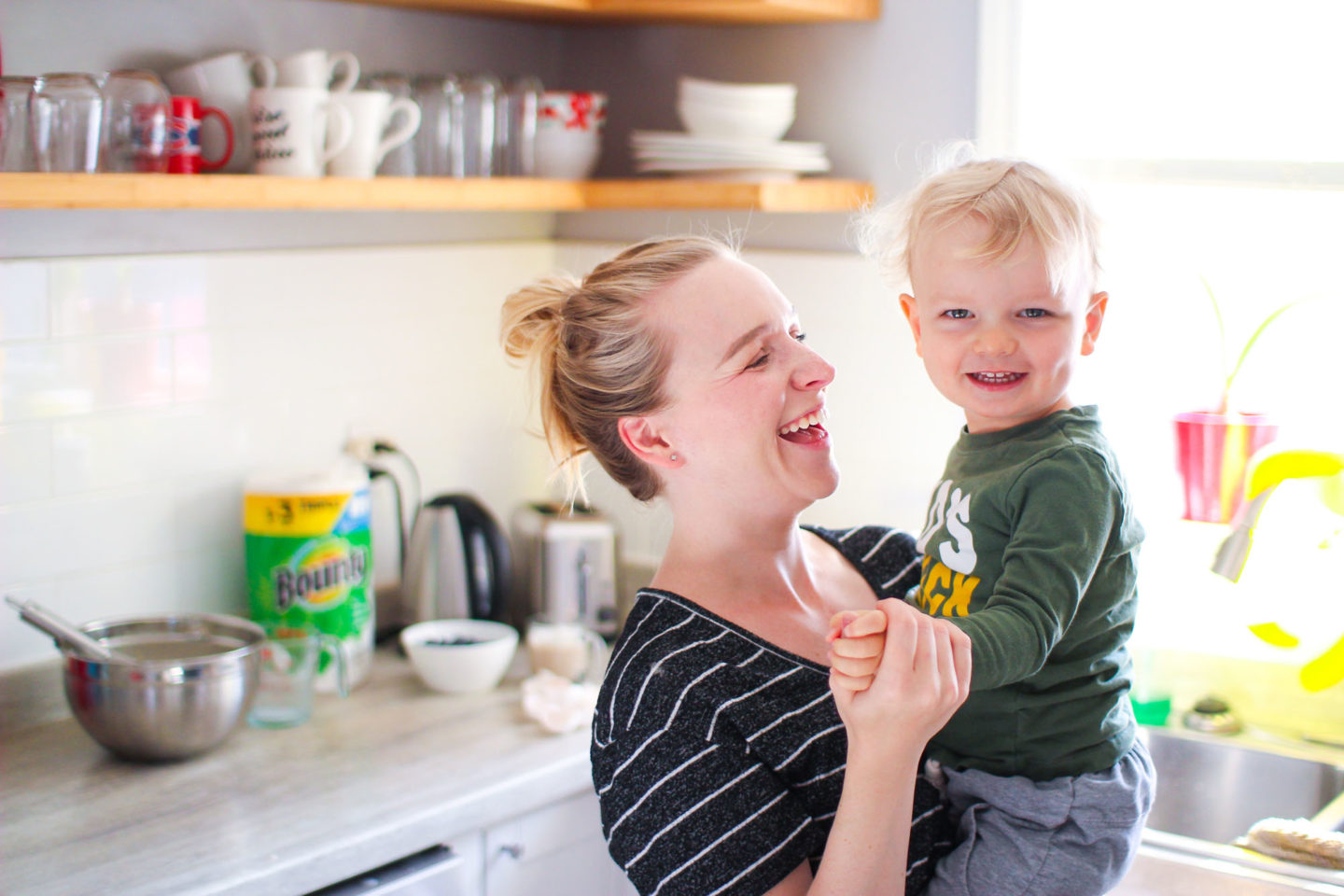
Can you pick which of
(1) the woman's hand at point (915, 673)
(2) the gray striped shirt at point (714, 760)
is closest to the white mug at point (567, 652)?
(2) the gray striped shirt at point (714, 760)

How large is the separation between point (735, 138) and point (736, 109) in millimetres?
48

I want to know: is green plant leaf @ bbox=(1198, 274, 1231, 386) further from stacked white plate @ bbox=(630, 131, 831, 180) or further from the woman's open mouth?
the woman's open mouth

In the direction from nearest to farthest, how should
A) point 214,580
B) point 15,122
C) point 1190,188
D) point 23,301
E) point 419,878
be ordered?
point 15,122, point 419,878, point 23,301, point 1190,188, point 214,580

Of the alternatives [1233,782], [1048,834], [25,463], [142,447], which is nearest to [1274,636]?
[1233,782]

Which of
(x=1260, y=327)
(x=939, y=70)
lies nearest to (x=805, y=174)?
(x=939, y=70)

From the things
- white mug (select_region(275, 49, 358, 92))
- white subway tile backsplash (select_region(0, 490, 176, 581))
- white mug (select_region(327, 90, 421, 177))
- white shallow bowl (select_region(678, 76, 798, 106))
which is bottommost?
white subway tile backsplash (select_region(0, 490, 176, 581))

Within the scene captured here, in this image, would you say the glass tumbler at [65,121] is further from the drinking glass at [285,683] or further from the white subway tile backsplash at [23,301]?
the drinking glass at [285,683]

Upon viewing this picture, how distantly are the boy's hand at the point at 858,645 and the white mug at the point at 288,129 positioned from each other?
1.24 m

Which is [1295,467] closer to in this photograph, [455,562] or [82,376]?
[455,562]

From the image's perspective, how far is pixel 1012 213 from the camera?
120 centimetres

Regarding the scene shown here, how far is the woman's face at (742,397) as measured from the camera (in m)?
1.31

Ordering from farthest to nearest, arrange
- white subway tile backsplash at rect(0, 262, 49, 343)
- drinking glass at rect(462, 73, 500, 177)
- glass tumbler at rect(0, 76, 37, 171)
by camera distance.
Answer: drinking glass at rect(462, 73, 500, 177)
white subway tile backsplash at rect(0, 262, 49, 343)
glass tumbler at rect(0, 76, 37, 171)

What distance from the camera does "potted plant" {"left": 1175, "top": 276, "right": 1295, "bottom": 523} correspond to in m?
2.03

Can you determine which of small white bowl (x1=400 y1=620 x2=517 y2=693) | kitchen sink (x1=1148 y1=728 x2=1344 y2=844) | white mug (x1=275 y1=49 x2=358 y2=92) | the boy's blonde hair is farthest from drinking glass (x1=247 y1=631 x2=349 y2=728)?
kitchen sink (x1=1148 y1=728 x2=1344 y2=844)
